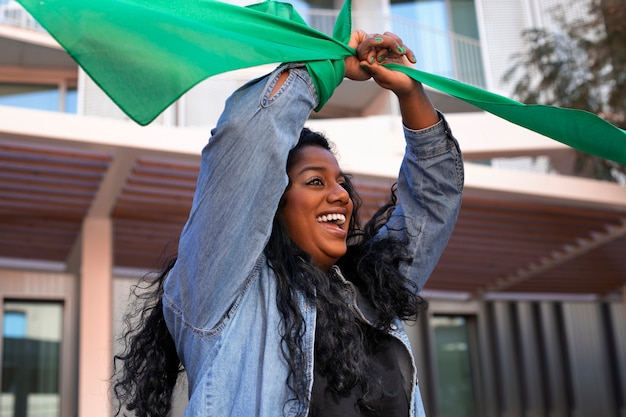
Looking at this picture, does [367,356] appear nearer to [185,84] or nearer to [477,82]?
[185,84]

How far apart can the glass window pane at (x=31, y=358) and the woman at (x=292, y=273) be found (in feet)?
24.5

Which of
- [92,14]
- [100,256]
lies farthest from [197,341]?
[100,256]

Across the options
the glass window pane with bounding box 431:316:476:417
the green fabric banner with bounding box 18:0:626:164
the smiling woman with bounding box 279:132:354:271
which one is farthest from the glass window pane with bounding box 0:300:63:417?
the green fabric banner with bounding box 18:0:626:164

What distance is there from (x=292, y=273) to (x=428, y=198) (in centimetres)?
59

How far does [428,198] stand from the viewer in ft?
8.53

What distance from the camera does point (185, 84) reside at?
196 cm

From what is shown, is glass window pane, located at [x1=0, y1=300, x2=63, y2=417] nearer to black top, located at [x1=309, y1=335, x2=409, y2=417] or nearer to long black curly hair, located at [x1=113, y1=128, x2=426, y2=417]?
long black curly hair, located at [x1=113, y1=128, x2=426, y2=417]

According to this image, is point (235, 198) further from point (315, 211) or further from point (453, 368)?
point (453, 368)

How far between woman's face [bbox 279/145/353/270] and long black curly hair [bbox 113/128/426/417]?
4 centimetres

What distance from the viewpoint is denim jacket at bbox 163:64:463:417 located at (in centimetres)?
201

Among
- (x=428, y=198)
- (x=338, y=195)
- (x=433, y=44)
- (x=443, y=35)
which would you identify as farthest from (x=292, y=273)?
(x=443, y=35)

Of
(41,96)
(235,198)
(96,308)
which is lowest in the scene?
(235,198)

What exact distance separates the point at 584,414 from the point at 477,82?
602cm

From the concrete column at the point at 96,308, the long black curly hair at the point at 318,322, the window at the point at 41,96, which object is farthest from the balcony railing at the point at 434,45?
the long black curly hair at the point at 318,322
